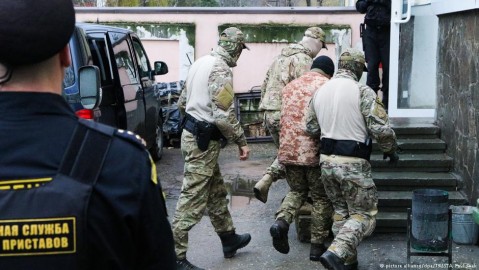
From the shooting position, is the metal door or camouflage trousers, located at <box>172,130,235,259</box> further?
the metal door

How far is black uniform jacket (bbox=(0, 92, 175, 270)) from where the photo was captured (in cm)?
172

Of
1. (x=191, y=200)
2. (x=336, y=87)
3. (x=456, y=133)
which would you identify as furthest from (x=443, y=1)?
(x=191, y=200)

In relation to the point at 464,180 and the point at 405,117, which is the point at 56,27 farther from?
the point at 405,117

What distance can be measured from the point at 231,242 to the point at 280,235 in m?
0.51

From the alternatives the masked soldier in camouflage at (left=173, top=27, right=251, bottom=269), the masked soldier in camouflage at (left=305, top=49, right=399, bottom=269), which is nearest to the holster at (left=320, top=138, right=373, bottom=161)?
the masked soldier in camouflage at (left=305, top=49, right=399, bottom=269)

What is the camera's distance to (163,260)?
1.86 m

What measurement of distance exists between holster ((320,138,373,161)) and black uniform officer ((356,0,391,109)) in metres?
3.69

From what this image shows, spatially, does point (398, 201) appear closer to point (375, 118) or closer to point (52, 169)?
point (375, 118)

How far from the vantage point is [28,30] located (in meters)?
1.70

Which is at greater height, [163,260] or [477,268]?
[163,260]

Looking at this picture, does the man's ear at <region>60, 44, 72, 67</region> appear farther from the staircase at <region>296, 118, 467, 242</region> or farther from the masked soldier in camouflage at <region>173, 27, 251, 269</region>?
the staircase at <region>296, 118, 467, 242</region>

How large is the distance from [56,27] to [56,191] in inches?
15.8

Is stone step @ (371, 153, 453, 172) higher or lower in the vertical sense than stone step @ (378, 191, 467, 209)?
higher

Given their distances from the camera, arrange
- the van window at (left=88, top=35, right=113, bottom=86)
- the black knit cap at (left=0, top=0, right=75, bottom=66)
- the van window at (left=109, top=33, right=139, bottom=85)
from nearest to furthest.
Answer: the black knit cap at (left=0, top=0, right=75, bottom=66), the van window at (left=88, top=35, right=113, bottom=86), the van window at (left=109, top=33, right=139, bottom=85)
